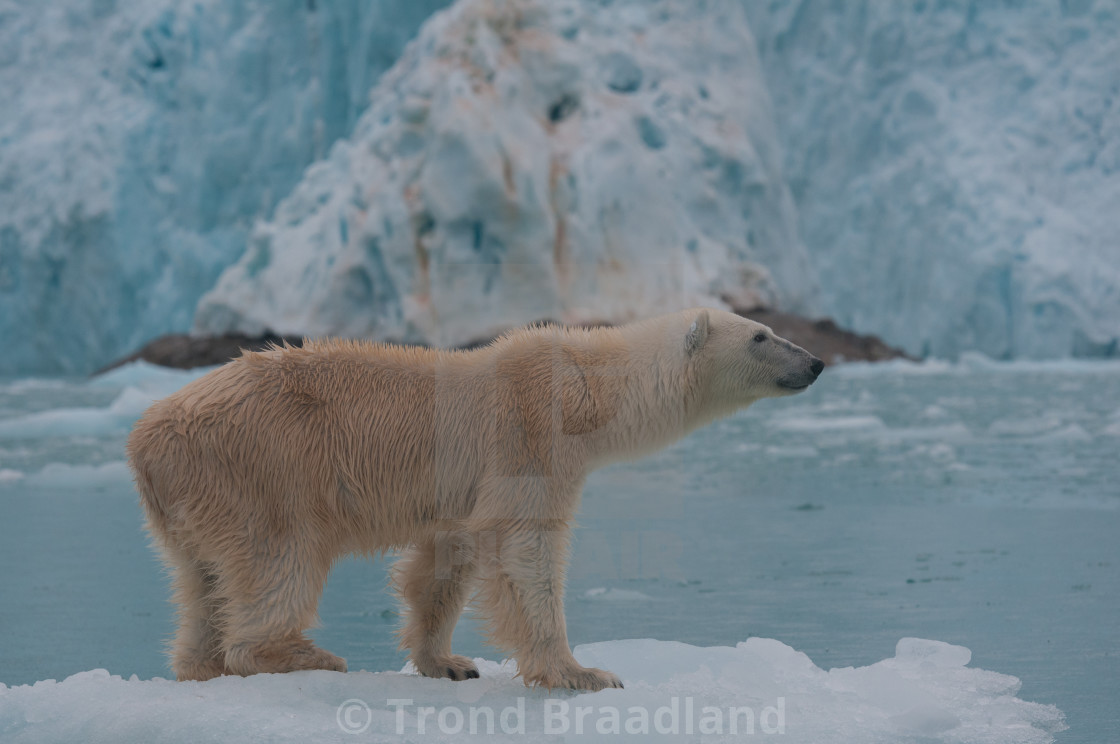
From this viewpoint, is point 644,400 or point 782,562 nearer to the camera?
point 644,400

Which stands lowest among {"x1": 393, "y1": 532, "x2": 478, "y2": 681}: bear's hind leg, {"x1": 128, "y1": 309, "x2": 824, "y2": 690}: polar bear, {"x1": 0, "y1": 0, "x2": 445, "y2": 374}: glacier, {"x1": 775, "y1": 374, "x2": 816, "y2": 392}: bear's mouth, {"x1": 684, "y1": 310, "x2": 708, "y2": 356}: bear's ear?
{"x1": 0, "y1": 0, "x2": 445, "y2": 374}: glacier

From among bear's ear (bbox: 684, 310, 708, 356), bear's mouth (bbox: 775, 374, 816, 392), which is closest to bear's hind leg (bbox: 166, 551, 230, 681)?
bear's ear (bbox: 684, 310, 708, 356)

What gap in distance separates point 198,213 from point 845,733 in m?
33.1

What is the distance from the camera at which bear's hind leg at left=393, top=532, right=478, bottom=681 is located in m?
3.42

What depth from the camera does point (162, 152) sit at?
33.8 meters

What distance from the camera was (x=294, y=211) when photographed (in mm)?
29031

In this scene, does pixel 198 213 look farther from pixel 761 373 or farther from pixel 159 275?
pixel 761 373

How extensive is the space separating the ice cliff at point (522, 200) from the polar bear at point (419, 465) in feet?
64.5

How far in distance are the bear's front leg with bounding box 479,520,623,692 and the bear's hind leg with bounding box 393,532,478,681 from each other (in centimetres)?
31

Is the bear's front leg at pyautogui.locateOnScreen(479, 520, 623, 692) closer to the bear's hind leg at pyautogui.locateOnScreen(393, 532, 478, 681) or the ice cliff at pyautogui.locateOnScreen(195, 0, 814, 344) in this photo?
the bear's hind leg at pyautogui.locateOnScreen(393, 532, 478, 681)

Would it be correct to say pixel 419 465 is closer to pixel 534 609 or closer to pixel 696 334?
pixel 534 609

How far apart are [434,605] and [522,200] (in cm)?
2072

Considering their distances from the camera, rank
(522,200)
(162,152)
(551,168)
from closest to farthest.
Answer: (522,200)
(551,168)
(162,152)

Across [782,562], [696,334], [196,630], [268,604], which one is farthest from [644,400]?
[782,562]
